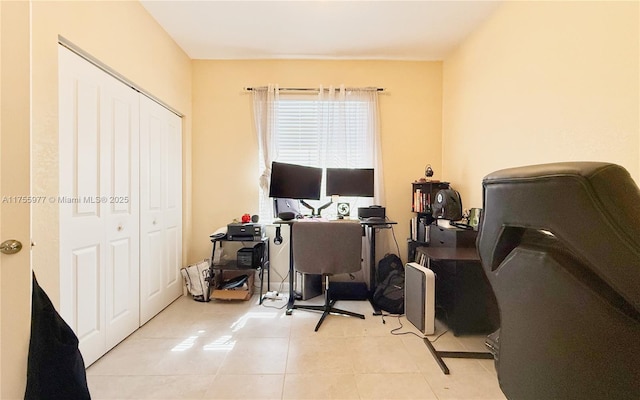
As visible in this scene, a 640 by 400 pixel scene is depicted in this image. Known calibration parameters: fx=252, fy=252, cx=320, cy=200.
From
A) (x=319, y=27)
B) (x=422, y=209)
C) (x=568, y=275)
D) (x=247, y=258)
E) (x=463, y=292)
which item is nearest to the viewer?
(x=568, y=275)

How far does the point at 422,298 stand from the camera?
1985 mm

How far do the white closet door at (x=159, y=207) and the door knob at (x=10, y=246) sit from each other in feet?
4.11

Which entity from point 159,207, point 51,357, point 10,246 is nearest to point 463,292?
point 51,357

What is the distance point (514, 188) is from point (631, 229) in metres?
0.19

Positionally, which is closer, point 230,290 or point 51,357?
point 51,357

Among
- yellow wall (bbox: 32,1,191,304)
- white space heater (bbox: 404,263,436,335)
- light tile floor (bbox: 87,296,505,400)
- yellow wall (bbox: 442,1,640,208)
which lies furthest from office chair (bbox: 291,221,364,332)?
yellow wall (bbox: 32,1,191,304)

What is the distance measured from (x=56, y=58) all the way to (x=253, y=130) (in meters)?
1.72

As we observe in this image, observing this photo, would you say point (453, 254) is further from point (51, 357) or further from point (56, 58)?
point (56, 58)

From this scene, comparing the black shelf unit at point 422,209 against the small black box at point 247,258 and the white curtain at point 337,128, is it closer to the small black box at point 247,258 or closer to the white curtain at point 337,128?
the white curtain at point 337,128

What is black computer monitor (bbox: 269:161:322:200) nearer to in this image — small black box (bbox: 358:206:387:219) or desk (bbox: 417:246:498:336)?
small black box (bbox: 358:206:387:219)

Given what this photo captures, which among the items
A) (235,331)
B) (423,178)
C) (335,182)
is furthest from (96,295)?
(423,178)

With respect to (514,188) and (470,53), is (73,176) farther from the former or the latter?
(470,53)

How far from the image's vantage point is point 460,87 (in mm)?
2695

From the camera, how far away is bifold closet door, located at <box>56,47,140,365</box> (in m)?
1.49
